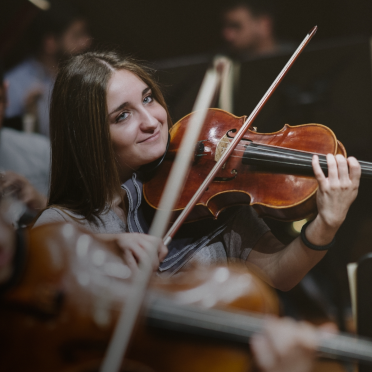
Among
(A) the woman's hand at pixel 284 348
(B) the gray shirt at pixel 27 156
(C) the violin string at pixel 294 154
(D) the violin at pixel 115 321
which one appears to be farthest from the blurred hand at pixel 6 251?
(B) the gray shirt at pixel 27 156

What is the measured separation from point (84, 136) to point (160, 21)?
0.60m

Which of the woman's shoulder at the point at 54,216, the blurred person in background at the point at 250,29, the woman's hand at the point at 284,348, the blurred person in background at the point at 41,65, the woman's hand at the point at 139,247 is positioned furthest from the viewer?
the blurred person in background at the point at 41,65

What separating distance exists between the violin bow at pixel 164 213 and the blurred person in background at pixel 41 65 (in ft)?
1.63

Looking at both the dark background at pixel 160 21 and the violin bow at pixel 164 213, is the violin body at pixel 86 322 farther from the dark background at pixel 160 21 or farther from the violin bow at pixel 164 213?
the dark background at pixel 160 21

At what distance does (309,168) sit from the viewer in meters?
0.80

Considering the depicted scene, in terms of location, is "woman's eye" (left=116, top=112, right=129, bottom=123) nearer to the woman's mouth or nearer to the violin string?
the woman's mouth

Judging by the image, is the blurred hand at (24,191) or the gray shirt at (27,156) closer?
the blurred hand at (24,191)

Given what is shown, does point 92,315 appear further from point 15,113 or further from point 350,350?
point 15,113

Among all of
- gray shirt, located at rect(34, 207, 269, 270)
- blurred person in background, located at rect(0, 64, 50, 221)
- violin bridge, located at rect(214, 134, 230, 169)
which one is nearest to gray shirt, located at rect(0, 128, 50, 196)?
blurred person in background, located at rect(0, 64, 50, 221)

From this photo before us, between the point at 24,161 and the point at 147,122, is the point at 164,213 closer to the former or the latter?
the point at 147,122

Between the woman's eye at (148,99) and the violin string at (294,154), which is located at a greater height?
the woman's eye at (148,99)

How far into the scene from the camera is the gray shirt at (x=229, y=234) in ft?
3.00

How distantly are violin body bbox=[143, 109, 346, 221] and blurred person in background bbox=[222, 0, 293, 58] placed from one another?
330 mm

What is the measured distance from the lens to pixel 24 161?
1371 millimetres
